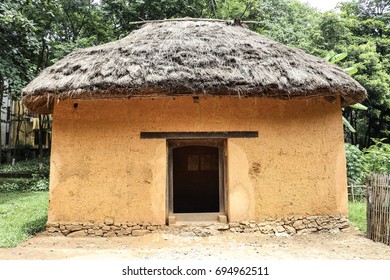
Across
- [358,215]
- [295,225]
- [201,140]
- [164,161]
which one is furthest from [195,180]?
[358,215]

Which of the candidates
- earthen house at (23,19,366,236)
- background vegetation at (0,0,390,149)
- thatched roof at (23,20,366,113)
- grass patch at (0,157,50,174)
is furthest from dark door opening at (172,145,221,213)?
grass patch at (0,157,50,174)

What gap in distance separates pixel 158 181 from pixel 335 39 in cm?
1150

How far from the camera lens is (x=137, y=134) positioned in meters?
6.45

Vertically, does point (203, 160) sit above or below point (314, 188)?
above

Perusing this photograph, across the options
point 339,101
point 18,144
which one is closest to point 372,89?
point 339,101

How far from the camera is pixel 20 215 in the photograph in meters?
7.77

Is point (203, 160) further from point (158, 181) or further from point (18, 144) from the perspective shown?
point (18, 144)

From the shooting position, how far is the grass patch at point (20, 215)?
19.6ft

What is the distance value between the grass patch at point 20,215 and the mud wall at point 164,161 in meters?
0.64

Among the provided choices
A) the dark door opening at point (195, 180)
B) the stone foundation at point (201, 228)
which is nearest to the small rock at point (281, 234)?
the stone foundation at point (201, 228)

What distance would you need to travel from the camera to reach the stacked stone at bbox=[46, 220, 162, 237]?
20.6 feet

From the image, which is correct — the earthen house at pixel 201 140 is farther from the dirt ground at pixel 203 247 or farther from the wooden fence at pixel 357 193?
the wooden fence at pixel 357 193

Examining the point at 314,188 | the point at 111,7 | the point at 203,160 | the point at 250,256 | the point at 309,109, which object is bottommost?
the point at 250,256

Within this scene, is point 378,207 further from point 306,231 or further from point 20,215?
point 20,215
